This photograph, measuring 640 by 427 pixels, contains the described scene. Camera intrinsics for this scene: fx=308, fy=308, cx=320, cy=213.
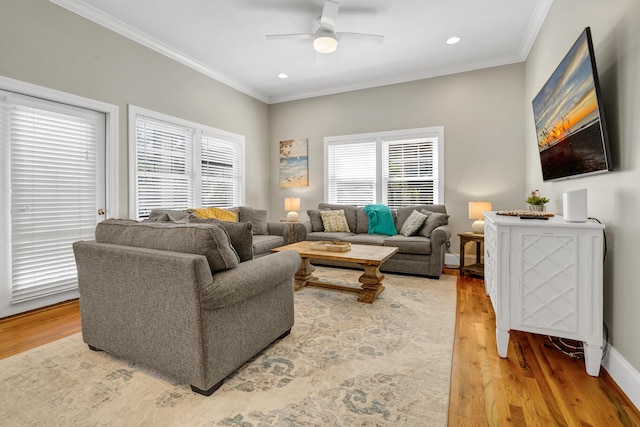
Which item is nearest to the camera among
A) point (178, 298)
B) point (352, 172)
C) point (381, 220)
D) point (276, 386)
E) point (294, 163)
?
point (178, 298)

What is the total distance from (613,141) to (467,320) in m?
1.66

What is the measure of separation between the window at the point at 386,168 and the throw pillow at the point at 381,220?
446 mm

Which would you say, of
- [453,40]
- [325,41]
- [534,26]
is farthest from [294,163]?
[534,26]

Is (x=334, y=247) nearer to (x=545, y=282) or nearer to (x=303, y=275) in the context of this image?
(x=303, y=275)

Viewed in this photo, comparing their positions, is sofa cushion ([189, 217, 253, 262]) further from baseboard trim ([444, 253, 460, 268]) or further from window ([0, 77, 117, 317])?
baseboard trim ([444, 253, 460, 268])

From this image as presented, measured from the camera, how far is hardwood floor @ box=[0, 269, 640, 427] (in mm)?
1477

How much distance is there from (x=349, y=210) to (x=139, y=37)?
367 centimetres

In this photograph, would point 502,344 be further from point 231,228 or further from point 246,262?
point 231,228

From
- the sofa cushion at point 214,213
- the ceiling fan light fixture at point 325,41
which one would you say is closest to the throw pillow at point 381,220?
the sofa cushion at point 214,213

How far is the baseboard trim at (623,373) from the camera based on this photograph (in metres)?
1.55

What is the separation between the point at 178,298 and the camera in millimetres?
1601

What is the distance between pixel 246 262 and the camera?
75.4 inches

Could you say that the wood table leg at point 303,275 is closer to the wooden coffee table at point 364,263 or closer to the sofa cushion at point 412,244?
the wooden coffee table at point 364,263

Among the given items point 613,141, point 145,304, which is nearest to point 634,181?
point 613,141
